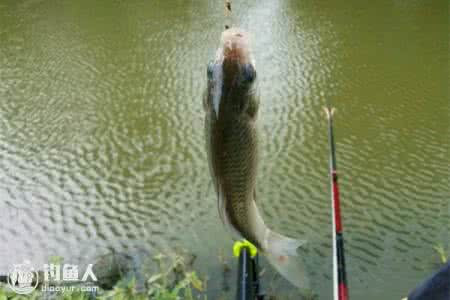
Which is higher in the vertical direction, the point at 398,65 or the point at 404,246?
the point at 398,65

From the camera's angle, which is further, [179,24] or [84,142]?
[179,24]

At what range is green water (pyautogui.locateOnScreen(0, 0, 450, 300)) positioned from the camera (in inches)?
141

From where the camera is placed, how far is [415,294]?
3.27ft

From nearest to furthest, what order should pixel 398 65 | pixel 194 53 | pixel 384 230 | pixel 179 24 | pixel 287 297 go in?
pixel 287 297 → pixel 384 230 → pixel 398 65 → pixel 194 53 → pixel 179 24

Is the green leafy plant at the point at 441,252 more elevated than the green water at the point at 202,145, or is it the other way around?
the green water at the point at 202,145

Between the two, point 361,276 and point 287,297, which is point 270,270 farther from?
point 361,276

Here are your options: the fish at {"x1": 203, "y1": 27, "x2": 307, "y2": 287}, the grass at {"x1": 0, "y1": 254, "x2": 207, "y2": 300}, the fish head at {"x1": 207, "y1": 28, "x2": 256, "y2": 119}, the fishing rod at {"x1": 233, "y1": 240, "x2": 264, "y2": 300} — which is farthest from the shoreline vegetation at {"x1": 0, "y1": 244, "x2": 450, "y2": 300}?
the fish head at {"x1": 207, "y1": 28, "x2": 256, "y2": 119}

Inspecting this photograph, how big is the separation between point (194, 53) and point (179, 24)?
1842 millimetres

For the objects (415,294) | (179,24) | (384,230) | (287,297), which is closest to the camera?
(415,294)

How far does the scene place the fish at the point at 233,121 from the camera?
82 centimetres

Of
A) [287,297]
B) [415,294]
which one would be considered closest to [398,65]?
[287,297]

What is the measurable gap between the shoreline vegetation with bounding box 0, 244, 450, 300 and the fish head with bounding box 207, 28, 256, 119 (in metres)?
1.77

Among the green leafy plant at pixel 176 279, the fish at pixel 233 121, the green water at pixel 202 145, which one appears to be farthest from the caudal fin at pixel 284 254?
the green water at pixel 202 145

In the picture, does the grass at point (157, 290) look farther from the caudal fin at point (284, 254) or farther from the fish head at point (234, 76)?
the fish head at point (234, 76)
